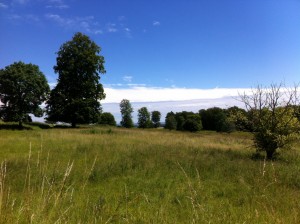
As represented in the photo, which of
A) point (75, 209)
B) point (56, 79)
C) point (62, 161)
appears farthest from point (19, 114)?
point (75, 209)

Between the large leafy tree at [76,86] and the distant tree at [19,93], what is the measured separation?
2.31 m

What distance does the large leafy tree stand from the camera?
40219 millimetres

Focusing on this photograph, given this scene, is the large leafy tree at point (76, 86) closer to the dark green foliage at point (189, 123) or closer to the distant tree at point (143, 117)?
the dark green foliage at point (189, 123)

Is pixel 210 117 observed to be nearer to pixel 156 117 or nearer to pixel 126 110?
pixel 126 110

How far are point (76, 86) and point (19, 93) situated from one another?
24.2ft

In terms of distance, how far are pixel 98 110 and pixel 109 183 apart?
34.6 metres

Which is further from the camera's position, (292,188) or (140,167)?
(140,167)

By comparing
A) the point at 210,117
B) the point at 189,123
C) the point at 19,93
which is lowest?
the point at 189,123

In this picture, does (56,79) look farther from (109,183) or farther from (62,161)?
(109,183)

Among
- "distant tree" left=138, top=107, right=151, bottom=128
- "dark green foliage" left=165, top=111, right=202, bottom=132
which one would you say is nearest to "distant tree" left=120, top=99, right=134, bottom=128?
"distant tree" left=138, top=107, right=151, bottom=128

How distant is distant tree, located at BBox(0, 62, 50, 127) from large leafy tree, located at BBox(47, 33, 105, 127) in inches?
91.1

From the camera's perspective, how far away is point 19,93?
128ft

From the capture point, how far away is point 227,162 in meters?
11.9

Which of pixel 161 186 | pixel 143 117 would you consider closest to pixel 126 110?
pixel 143 117
